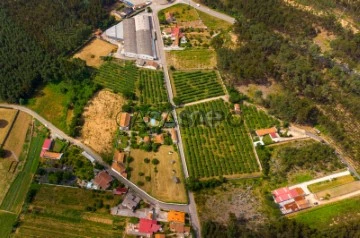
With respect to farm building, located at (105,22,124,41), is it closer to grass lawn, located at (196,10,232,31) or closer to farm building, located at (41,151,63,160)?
grass lawn, located at (196,10,232,31)

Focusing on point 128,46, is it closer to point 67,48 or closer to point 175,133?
point 67,48

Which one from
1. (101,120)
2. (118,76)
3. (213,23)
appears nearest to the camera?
(101,120)

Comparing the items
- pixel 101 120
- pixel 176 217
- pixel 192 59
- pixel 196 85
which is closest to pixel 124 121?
pixel 101 120

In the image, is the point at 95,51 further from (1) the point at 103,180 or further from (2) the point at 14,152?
(1) the point at 103,180

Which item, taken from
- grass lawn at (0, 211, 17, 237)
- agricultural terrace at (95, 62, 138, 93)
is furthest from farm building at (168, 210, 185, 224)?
agricultural terrace at (95, 62, 138, 93)

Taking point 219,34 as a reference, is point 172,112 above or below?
below

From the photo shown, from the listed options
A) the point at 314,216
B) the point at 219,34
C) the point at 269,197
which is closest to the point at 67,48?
the point at 219,34
